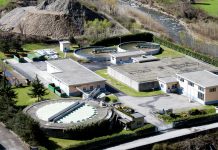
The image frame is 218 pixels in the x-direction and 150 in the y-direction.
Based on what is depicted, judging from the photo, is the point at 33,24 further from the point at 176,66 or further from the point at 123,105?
the point at 123,105

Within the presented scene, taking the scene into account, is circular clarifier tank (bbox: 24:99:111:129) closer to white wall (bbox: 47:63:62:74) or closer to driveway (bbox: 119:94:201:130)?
driveway (bbox: 119:94:201:130)

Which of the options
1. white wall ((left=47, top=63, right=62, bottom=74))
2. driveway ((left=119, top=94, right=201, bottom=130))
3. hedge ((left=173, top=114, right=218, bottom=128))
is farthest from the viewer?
white wall ((left=47, top=63, right=62, bottom=74))

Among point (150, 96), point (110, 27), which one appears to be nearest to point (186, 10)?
point (110, 27)

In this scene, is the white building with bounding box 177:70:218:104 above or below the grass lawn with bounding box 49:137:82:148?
above

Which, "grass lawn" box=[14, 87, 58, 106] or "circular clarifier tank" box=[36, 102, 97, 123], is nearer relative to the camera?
"circular clarifier tank" box=[36, 102, 97, 123]

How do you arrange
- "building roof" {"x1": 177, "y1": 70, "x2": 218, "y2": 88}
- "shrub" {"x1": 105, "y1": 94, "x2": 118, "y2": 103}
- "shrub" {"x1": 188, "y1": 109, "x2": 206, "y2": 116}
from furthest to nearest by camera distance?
"shrub" {"x1": 105, "y1": 94, "x2": 118, "y2": 103} < "building roof" {"x1": 177, "y1": 70, "x2": 218, "y2": 88} < "shrub" {"x1": 188, "y1": 109, "x2": 206, "y2": 116}

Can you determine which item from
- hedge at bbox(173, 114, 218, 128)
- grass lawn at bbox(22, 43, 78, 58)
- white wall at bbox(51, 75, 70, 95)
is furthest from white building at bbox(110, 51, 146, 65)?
hedge at bbox(173, 114, 218, 128)

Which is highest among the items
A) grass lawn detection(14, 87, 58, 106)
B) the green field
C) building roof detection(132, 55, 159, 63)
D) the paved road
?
the green field
